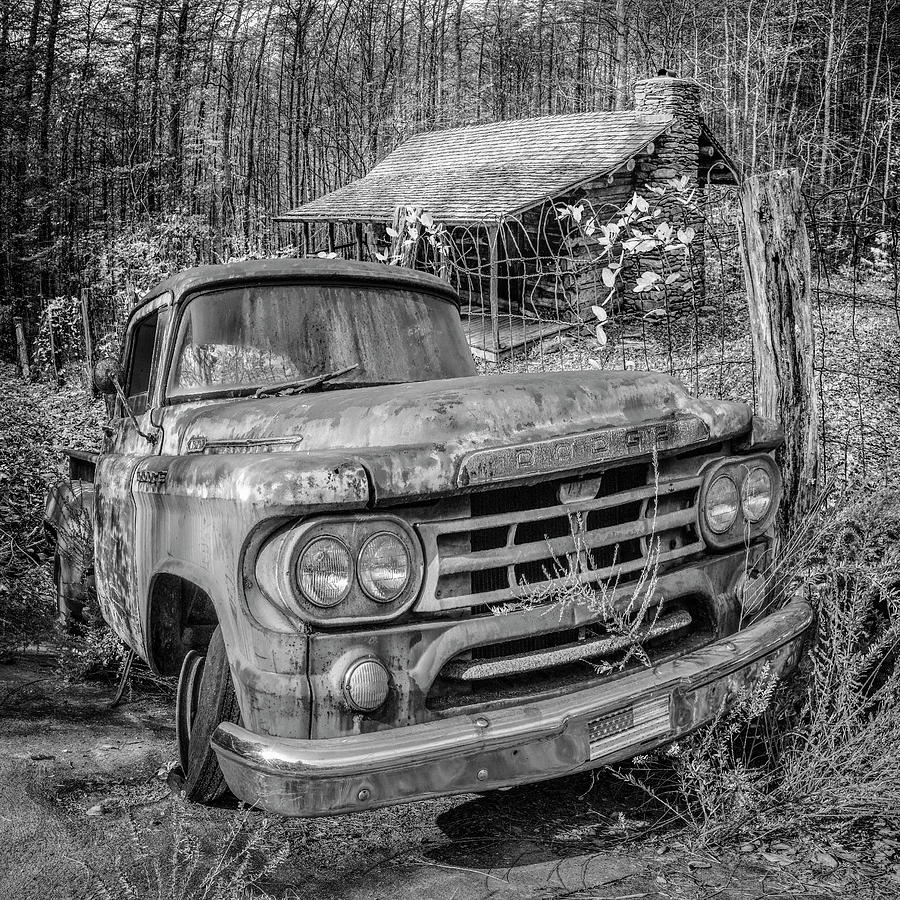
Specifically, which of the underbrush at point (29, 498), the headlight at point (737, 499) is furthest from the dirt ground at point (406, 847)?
the underbrush at point (29, 498)

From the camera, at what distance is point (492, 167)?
18781 mm

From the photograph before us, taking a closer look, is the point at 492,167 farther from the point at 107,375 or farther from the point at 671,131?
the point at 107,375

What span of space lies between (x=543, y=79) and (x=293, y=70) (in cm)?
1175

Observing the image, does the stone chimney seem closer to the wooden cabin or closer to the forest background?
the wooden cabin

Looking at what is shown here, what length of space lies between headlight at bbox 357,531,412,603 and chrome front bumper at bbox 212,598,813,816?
14.6 inches

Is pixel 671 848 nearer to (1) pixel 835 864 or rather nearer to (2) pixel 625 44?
(1) pixel 835 864

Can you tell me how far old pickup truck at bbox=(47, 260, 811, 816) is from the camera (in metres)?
2.37

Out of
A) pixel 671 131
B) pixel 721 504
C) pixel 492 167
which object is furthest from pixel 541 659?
pixel 671 131

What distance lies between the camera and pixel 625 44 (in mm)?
32812

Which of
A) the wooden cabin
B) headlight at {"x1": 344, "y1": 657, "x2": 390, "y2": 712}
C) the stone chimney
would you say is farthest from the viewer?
the stone chimney

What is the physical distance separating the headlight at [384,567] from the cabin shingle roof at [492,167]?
12037 mm

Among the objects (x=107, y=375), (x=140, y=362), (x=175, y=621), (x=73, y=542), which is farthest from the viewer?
(x=73, y=542)

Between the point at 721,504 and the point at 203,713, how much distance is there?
192 cm

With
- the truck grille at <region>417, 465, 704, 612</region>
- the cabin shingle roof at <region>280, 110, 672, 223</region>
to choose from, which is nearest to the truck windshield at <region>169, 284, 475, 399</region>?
the truck grille at <region>417, 465, 704, 612</region>
